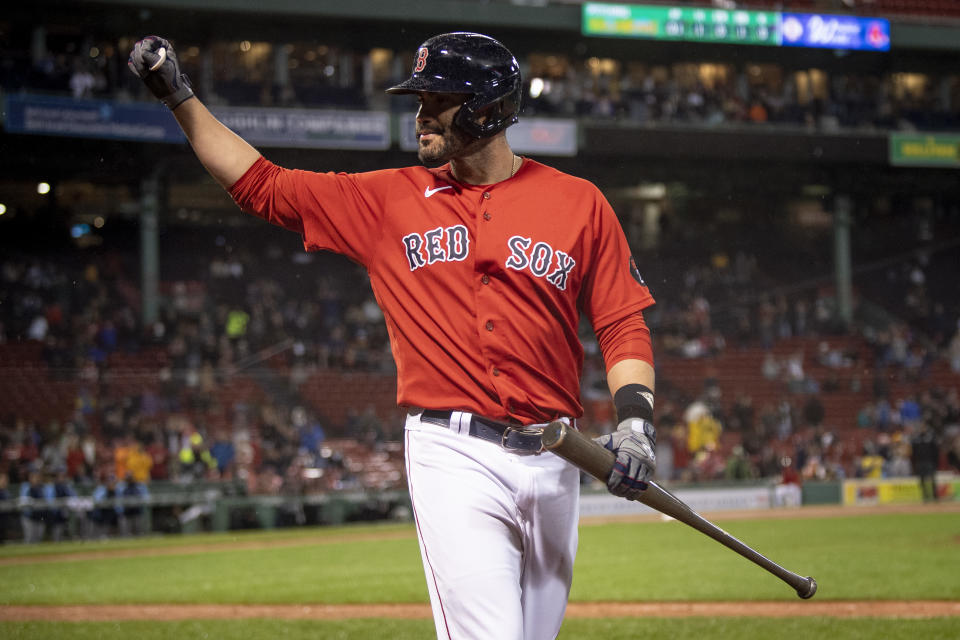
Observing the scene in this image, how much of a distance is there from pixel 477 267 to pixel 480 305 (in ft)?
0.35

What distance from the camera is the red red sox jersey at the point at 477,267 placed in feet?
9.90

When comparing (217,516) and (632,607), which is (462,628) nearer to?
(632,607)

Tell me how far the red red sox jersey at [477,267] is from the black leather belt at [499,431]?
3cm

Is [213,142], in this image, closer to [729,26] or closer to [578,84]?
[578,84]

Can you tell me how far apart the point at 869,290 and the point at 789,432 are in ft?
31.0

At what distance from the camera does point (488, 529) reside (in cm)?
289

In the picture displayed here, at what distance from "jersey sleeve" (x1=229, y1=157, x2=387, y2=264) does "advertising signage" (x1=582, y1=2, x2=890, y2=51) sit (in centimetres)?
2560

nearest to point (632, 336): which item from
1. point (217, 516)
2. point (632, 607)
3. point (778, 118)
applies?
point (632, 607)

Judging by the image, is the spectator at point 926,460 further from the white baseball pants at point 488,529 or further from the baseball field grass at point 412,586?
the white baseball pants at point 488,529

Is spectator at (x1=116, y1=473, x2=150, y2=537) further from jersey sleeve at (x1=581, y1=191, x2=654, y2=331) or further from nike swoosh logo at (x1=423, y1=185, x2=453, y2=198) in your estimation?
jersey sleeve at (x1=581, y1=191, x2=654, y2=331)

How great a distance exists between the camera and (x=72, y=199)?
2627 centimetres

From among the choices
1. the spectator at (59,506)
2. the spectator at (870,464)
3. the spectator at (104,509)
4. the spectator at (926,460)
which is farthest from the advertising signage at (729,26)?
the spectator at (59,506)

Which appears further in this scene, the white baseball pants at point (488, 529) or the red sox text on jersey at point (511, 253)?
the red sox text on jersey at point (511, 253)

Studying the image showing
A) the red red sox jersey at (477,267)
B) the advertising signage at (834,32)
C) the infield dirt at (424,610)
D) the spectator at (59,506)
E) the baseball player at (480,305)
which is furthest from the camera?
the advertising signage at (834,32)
